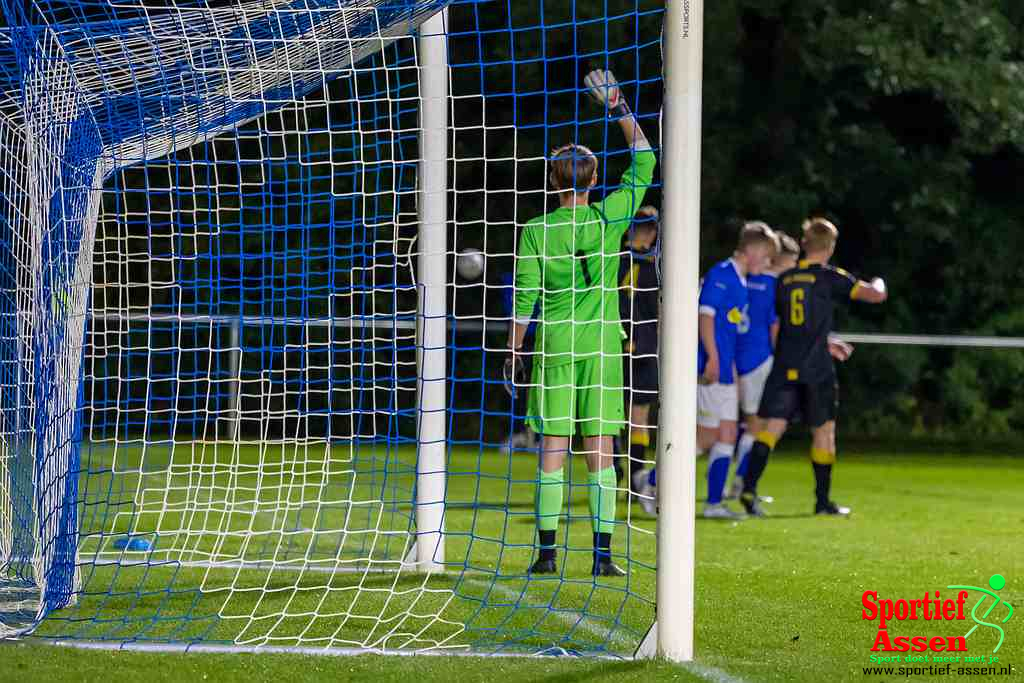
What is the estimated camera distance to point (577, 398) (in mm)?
6988

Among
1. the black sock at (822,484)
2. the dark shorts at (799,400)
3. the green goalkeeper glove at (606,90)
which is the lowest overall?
the black sock at (822,484)

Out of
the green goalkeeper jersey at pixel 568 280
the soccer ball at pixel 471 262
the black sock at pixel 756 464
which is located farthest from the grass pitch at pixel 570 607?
the soccer ball at pixel 471 262

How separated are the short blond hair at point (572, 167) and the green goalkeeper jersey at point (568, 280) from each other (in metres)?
0.11

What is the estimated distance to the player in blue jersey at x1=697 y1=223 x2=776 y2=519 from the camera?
400 inches

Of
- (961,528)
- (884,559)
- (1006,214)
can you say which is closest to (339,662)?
(884,559)

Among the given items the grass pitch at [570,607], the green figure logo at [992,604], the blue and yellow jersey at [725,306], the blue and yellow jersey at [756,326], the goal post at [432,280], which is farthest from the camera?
the blue and yellow jersey at [756,326]

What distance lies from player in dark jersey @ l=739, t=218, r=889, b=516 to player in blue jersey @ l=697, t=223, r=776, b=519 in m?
0.24

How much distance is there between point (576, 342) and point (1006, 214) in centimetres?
1723

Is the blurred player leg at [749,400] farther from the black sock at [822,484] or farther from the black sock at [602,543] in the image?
the black sock at [602,543]

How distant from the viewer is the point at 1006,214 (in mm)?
22547

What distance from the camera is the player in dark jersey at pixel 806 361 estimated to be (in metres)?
10.2

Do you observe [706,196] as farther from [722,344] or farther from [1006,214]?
[722,344]

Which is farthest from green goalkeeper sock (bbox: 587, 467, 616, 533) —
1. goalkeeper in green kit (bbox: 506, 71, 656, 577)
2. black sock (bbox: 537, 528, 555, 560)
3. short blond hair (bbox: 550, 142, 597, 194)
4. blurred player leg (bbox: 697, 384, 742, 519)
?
blurred player leg (bbox: 697, 384, 742, 519)

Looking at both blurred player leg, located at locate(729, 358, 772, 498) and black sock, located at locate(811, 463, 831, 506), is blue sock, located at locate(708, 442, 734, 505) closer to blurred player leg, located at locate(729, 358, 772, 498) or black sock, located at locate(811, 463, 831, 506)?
black sock, located at locate(811, 463, 831, 506)
